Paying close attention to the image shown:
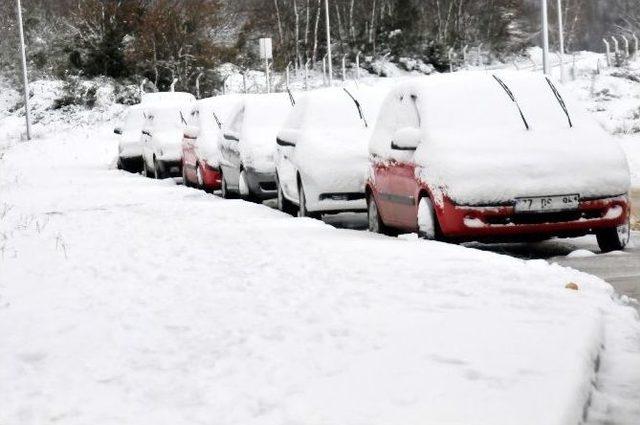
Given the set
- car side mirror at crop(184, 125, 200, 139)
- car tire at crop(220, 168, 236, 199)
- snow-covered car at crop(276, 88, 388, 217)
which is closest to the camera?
snow-covered car at crop(276, 88, 388, 217)

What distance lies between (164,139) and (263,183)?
27.9 feet

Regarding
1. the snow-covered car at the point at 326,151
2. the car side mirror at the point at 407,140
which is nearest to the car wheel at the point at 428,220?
the car side mirror at the point at 407,140

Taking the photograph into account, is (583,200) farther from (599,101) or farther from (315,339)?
(599,101)

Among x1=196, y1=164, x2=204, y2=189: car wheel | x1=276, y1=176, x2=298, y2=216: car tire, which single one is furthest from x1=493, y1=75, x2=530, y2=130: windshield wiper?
x1=196, y1=164, x2=204, y2=189: car wheel

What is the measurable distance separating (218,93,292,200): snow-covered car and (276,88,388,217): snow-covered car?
0.91 meters

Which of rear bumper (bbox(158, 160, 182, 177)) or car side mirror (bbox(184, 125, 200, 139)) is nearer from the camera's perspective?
car side mirror (bbox(184, 125, 200, 139))

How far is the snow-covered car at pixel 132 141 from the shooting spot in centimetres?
2669

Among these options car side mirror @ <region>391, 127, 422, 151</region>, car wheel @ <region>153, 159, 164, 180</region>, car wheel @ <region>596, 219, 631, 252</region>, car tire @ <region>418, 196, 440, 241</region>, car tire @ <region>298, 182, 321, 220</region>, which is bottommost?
car wheel @ <region>153, 159, 164, 180</region>

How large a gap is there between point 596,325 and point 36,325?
3.03m

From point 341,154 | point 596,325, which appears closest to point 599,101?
point 341,154

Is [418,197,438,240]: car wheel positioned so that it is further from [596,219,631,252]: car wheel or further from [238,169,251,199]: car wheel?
[238,169,251,199]: car wheel

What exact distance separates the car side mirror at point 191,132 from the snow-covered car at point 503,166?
913cm

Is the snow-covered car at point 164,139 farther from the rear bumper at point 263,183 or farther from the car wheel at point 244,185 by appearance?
the rear bumper at point 263,183

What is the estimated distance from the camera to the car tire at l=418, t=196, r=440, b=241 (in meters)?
9.20
